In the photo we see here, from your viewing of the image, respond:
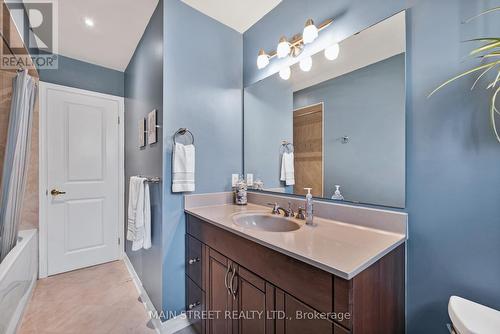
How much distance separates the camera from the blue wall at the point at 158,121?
62.0 inches

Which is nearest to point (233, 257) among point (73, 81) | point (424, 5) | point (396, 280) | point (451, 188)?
point (396, 280)

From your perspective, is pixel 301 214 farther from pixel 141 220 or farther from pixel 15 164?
pixel 15 164

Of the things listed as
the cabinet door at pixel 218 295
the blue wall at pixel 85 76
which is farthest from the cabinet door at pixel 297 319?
the blue wall at pixel 85 76

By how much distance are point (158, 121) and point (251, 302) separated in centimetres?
135

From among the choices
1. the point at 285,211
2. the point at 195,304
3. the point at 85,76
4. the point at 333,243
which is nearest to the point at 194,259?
the point at 195,304

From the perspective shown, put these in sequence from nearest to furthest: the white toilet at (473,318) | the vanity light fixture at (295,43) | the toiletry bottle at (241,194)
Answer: the white toilet at (473,318)
the vanity light fixture at (295,43)
the toiletry bottle at (241,194)

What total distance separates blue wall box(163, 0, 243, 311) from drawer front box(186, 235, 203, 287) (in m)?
0.07

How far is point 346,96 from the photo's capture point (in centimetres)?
125

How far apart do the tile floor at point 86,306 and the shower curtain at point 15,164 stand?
62 centimetres

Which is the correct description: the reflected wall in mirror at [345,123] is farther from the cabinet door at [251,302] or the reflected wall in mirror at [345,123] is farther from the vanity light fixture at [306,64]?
the cabinet door at [251,302]

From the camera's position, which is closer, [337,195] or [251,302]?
[251,302]

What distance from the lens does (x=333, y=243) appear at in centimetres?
→ 90

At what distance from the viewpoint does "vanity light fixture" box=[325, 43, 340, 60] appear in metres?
1.24

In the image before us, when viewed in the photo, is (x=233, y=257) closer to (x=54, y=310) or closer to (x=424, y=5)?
(x=424, y=5)
